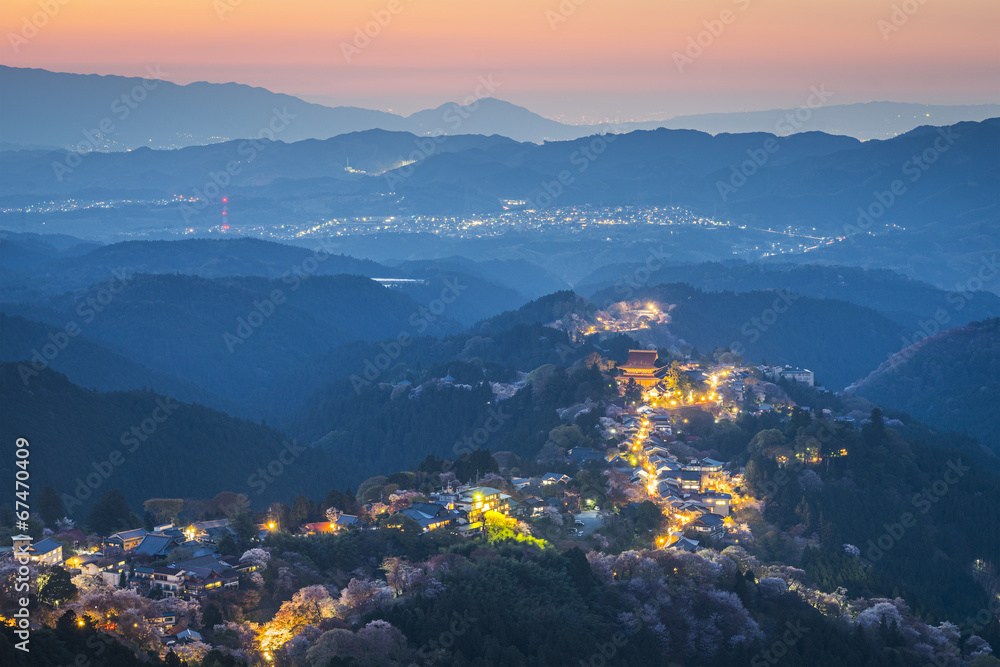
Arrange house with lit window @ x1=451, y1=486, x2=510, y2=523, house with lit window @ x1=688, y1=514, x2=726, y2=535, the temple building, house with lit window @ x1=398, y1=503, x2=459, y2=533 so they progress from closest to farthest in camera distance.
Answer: house with lit window @ x1=398, y1=503, x2=459, y2=533 < house with lit window @ x1=451, y1=486, x2=510, y2=523 < house with lit window @ x1=688, y1=514, x2=726, y2=535 < the temple building

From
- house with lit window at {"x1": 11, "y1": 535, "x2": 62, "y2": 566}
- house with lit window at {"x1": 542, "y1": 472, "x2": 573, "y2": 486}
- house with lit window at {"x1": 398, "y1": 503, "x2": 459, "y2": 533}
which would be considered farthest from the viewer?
house with lit window at {"x1": 542, "y1": 472, "x2": 573, "y2": 486}

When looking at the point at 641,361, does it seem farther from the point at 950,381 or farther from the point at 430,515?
the point at 950,381

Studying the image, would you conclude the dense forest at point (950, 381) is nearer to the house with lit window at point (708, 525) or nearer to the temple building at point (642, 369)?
A: the temple building at point (642, 369)

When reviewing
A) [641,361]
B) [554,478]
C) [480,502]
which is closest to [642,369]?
[641,361]

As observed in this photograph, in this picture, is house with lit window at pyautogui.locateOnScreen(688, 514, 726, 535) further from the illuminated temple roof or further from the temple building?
the illuminated temple roof

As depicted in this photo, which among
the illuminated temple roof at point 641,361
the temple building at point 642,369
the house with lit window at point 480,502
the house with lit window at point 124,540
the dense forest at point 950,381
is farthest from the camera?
the dense forest at point 950,381

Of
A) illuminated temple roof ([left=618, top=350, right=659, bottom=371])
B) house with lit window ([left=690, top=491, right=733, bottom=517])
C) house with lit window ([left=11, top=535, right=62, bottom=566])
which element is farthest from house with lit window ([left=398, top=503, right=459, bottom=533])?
illuminated temple roof ([left=618, top=350, right=659, bottom=371])

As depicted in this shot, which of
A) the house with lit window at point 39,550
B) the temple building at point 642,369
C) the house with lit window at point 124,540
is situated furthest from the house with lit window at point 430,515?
the temple building at point 642,369

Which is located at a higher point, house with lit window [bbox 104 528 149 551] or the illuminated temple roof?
house with lit window [bbox 104 528 149 551]
